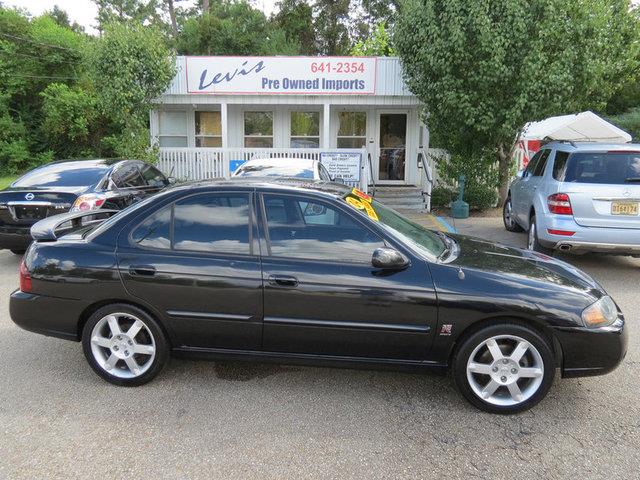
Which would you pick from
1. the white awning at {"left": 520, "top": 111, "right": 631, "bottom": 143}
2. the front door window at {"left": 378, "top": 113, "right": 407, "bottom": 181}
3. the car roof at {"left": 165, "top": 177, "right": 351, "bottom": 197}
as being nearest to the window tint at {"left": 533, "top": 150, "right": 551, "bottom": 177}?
the car roof at {"left": 165, "top": 177, "right": 351, "bottom": 197}

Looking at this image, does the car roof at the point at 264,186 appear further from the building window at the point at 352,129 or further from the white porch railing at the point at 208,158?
the building window at the point at 352,129

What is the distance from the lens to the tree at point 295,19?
30.5 meters

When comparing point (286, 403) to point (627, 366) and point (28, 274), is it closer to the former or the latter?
point (28, 274)

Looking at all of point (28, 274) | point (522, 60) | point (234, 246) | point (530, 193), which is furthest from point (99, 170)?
point (522, 60)

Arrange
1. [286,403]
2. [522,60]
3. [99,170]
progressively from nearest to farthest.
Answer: [286,403], [99,170], [522,60]

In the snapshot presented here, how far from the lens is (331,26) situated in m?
32.0

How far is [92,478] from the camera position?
2.71 m

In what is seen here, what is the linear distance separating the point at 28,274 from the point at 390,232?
270 cm

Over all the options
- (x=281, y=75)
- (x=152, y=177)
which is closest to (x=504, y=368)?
(x=152, y=177)

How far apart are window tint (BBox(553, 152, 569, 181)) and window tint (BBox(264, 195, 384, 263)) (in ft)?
15.0

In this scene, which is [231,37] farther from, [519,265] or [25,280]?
[519,265]

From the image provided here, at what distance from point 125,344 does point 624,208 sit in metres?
6.16

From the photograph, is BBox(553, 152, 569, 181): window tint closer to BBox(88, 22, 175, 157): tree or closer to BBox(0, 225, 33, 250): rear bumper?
BBox(0, 225, 33, 250): rear bumper

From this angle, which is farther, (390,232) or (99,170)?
(99,170)
